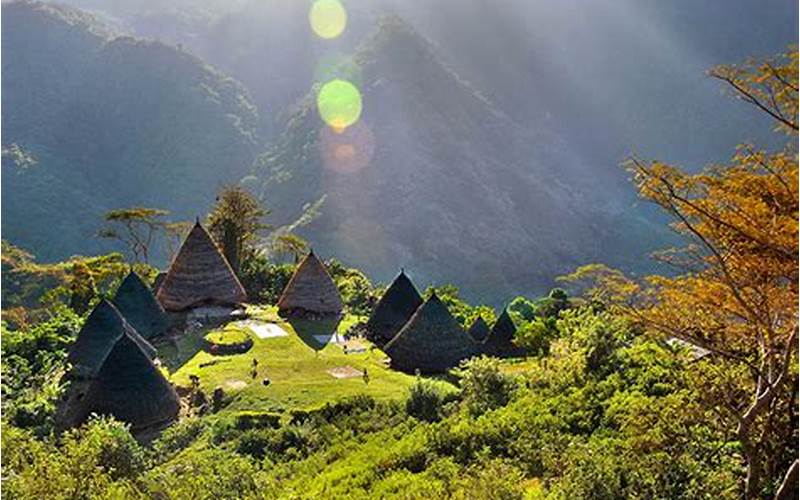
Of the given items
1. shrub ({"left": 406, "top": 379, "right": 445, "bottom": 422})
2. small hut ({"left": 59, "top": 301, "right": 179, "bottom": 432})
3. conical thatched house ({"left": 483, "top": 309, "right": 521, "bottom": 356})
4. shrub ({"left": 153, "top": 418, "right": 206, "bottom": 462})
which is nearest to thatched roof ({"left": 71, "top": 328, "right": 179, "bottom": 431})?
small hut ({"left": 59, "top": 301, "right": 179, "bottom": 432})

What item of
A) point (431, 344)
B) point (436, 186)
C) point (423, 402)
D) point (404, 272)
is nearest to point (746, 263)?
point (423, 402)

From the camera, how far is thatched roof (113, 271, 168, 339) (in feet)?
86.0

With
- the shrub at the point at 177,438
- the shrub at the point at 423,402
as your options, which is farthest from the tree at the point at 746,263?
the shrub at the point at 177,438

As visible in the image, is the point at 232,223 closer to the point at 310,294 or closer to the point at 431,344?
the point at 310,294

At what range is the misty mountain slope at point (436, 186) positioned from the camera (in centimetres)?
8075

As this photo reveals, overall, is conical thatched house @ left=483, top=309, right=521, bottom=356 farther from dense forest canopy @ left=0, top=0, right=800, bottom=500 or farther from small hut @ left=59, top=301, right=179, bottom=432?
small hut @ left=59, top=301, right=179, bottom=432

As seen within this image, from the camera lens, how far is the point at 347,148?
314 feet

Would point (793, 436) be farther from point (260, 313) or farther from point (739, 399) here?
point (260, 313)

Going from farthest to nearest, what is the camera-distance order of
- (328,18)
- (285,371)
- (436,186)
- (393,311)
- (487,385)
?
(328,18), (436,186), (393,311), (285,371), (487,385)

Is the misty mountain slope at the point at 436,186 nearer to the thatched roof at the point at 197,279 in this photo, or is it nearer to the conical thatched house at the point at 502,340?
the thatched roof at the point at 197,279

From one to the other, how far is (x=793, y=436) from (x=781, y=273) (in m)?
3.30

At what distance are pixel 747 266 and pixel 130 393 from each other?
53.5 ft

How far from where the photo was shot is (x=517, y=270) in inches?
3258

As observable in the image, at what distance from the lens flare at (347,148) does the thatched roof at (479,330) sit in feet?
206
